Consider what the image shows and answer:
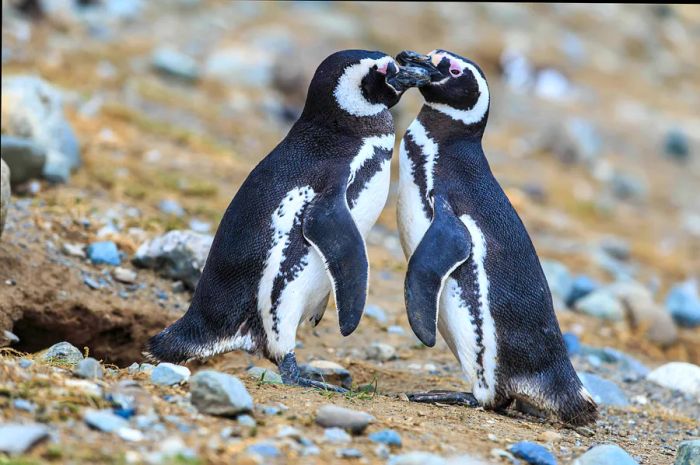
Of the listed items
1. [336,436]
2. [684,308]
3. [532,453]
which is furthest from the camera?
[684,308]

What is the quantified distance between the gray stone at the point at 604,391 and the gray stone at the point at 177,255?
2.02 metres

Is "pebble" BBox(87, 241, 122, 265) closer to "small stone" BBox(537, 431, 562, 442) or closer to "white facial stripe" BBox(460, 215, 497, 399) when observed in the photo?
"white facial stripe" BBox(460, 215, 497, 399)

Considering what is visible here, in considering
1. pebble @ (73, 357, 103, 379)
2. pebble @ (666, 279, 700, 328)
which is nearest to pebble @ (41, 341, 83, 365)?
pebble @ (73, 357, 103, 379)

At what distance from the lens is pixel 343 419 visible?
3033 mm

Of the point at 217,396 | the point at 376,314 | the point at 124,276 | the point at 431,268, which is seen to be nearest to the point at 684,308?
the point at 376,314

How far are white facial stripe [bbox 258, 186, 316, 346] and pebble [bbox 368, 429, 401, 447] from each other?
98 cm

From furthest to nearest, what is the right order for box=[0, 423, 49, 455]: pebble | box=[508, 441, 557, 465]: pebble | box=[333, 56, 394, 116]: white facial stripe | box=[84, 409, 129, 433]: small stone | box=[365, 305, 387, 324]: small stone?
box=[365, 305, 387, 324]: small stone, box=[333, 56, 394, 116]: white facial stripe, box=[508, 441, 557, 465]: pebble, box=[84, 409, 129, 433]: small stone, box=[0, 423, 49, 455]: pebble

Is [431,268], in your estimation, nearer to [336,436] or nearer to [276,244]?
[276,244]

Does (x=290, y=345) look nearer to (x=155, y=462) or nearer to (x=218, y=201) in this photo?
(x=155, y=462)

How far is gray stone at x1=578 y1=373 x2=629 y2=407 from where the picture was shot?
4.79 metres

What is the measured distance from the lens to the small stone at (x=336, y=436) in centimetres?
294

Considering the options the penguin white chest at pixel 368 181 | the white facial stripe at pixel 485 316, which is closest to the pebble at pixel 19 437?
the penguin white chest at pixel 368 181

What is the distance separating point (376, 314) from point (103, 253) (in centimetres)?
154

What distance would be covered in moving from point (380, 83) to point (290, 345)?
3.80 ft
